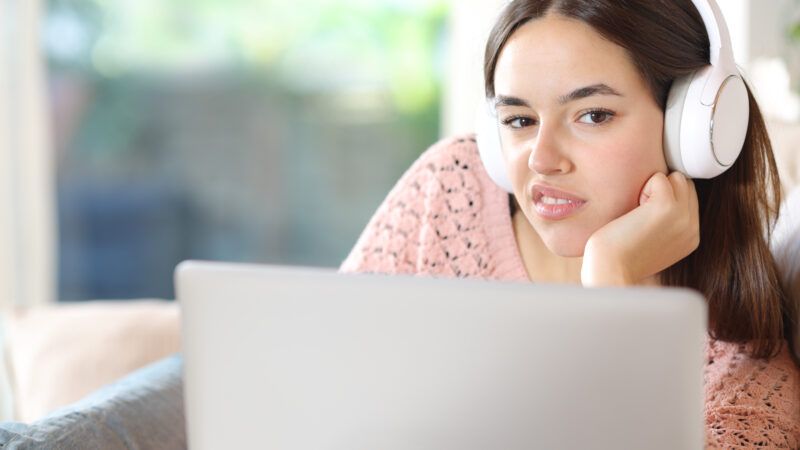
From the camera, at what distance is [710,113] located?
1.06 meters

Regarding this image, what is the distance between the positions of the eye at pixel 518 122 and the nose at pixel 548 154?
0.06 metres

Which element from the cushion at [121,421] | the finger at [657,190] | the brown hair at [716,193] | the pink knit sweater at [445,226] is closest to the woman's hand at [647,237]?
the finger at [657,190]

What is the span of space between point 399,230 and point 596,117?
15.6 inches

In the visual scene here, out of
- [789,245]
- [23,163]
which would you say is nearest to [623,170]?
[789,245]

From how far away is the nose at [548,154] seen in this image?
3.63 feet

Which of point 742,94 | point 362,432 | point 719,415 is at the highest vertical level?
point 742,94

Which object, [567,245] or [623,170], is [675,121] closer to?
[623,170]

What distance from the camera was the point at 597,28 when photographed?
1.10 meters

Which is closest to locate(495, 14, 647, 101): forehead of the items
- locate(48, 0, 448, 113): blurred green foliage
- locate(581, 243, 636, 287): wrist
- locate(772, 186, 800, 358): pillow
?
locate(581, 243, 636, 287): wrist

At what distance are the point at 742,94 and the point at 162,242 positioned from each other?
371 centimetres

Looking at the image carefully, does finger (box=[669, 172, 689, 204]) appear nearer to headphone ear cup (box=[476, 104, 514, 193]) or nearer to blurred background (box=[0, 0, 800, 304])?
headphone ear cup (box=[476, 104, 514, 193])

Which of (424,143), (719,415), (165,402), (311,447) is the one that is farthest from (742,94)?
(424,143)

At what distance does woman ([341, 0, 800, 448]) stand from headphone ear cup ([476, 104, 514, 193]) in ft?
0.07

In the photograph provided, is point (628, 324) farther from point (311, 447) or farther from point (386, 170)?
point (386, 170)
